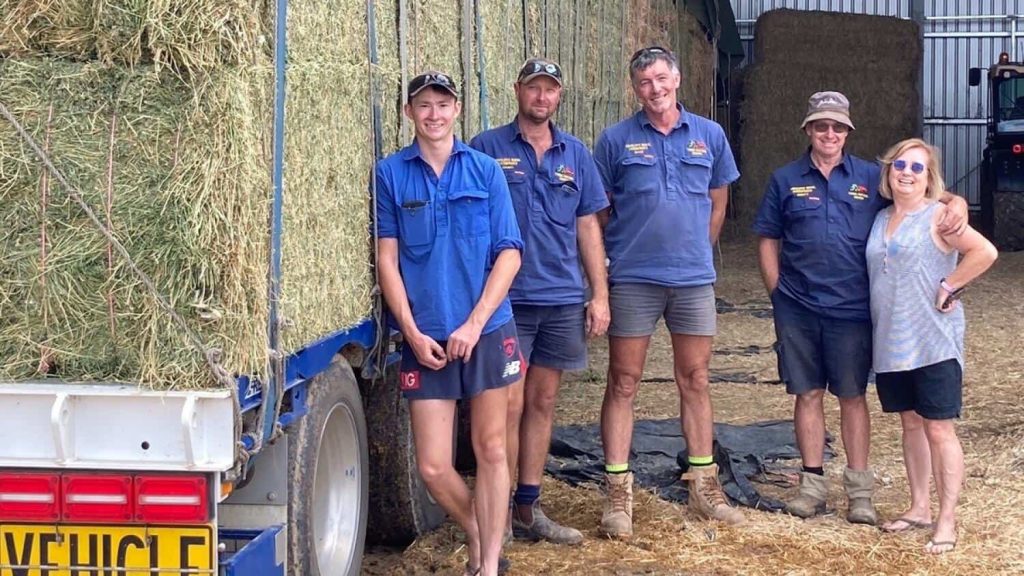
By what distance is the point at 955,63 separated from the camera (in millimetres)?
24516

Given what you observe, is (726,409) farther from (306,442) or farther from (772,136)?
(772,136)

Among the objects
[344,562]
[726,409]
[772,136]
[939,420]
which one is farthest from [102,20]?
[772,136]

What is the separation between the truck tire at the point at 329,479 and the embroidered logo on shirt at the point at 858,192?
2346 mm

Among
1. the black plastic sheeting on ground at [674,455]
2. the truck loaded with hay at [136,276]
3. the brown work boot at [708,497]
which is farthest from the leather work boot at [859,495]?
the truck loaded with hay at [136,276]

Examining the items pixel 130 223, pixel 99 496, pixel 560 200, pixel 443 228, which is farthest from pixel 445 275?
pixel 99 496

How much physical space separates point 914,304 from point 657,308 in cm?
103

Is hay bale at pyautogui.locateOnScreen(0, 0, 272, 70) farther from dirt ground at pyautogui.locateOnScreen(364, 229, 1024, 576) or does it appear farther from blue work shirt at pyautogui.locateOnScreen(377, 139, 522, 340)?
dirt ground at pyautogui.locateOnScreen(364, 229, 1024, 576)

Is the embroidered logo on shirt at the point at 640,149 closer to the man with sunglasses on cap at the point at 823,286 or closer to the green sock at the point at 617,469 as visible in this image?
the man with sunglasses on cap at the point at 823,286

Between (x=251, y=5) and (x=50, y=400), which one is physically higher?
(x=251, y=5)

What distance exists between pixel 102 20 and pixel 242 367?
925mm

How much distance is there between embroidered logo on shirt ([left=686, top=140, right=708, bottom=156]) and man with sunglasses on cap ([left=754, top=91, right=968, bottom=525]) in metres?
0.43

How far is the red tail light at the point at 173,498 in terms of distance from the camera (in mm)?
3326

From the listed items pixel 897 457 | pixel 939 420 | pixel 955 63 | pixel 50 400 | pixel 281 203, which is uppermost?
pixel 955 63

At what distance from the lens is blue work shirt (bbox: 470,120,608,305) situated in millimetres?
5176
